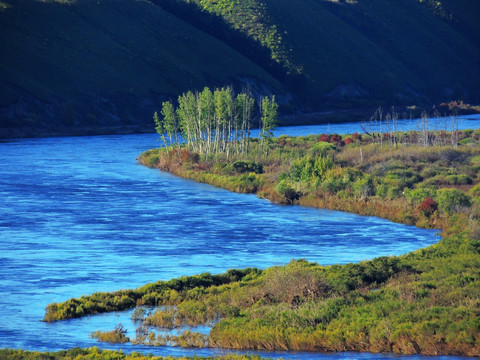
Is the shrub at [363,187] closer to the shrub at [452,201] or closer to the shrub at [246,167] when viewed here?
the shrub at [452,201]

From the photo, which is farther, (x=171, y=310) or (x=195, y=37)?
(x=195, y=37)

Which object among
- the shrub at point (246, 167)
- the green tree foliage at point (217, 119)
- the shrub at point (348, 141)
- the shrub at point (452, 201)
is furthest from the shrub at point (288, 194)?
the shrub at point (348, 141)

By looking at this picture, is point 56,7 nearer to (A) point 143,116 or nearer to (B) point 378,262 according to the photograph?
(A) point 143,116

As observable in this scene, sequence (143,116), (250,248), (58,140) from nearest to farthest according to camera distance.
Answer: (250,248) < (58,140) < (143,116)

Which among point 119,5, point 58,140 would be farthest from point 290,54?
point 58,140

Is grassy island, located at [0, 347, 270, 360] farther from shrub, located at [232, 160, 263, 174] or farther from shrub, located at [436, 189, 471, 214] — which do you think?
shrub, located at [232, 160, 263, 174]

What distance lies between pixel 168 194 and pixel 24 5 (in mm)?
112031

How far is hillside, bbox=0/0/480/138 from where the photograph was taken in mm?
133375

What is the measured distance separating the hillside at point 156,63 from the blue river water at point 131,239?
6436cm

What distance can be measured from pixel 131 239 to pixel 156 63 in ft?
396

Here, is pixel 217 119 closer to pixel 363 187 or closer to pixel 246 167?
pixel 246 167

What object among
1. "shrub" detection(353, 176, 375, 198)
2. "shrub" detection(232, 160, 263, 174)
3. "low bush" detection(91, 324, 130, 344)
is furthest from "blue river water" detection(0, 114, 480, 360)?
"shrub" detection(232, 160, 263, 174)

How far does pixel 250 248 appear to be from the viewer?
39.8 meters

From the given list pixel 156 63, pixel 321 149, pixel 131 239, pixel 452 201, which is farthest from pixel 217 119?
pixel 156 63
